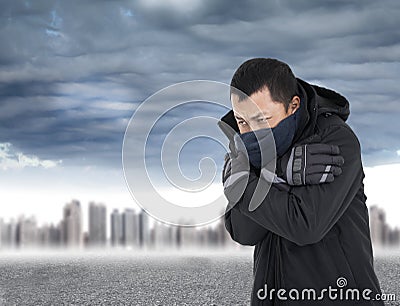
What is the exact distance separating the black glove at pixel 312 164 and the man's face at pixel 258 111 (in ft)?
0.25

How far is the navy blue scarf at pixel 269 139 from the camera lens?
972mm

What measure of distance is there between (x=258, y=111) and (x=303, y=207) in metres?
0.19

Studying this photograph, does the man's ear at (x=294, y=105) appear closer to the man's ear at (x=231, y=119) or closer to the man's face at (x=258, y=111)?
the man's face at (x=258, y=111)

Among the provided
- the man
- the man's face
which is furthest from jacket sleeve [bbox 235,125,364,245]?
the man's face

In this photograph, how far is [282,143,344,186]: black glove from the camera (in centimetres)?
91

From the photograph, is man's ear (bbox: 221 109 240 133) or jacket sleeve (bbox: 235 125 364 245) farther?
man's ear (bbox: 221 109 240 133)

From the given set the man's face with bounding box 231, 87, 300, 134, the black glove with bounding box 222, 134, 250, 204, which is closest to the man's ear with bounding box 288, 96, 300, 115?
the man's face with bounding box 231, 87, 300, 134

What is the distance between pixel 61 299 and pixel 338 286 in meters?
6.56

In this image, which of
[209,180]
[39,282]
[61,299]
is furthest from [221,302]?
[209,180]

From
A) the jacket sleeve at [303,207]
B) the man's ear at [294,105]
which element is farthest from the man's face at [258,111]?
the jacket sleeve at [303,207]

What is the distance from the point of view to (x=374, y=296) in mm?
998

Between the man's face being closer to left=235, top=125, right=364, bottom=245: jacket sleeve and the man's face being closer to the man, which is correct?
the man

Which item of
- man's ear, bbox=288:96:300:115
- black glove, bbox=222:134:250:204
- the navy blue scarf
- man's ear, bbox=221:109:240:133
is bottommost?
black glove, bbox=222:134:250:204

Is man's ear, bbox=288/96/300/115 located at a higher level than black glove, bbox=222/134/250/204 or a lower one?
higher
